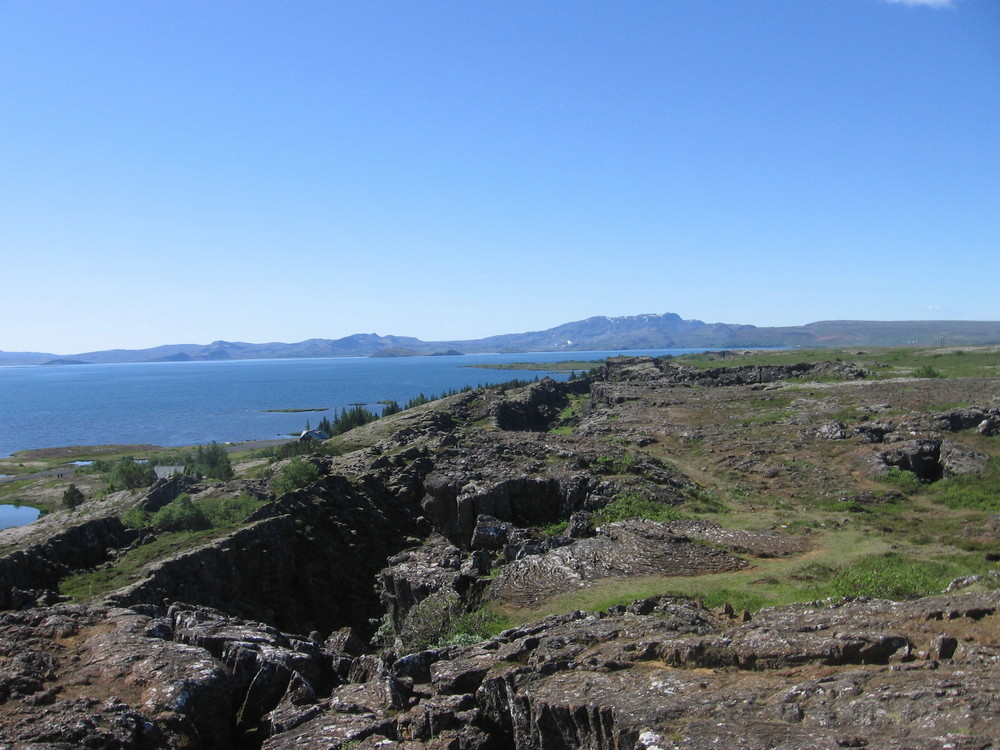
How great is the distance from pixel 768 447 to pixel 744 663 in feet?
141

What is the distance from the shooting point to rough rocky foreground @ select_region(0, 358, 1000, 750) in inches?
494

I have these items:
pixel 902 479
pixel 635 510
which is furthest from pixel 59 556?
pixel 902 479

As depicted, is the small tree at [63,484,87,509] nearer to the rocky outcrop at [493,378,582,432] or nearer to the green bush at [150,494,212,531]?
the green bush at [150,494,212,531]

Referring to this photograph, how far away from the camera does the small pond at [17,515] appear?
75438 millimetres

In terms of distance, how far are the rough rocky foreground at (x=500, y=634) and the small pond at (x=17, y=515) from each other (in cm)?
2801

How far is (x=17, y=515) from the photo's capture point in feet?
260

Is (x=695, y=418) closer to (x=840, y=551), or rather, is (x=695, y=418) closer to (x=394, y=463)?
(x=394, y=463)

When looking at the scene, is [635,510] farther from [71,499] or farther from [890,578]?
[71,499]

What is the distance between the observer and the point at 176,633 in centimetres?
2211

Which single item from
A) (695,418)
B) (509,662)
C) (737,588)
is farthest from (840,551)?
(695,418)

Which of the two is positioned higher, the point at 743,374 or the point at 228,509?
the point at 743,374

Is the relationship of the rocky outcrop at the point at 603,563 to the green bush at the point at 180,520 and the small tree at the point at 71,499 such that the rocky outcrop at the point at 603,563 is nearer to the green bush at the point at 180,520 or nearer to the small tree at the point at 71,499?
the green bush at the point at 180,520

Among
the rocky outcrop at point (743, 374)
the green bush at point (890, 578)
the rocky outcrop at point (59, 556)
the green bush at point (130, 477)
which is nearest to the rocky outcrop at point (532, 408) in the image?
the rocky outcrop at point (743, 374)

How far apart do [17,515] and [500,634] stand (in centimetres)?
8452
